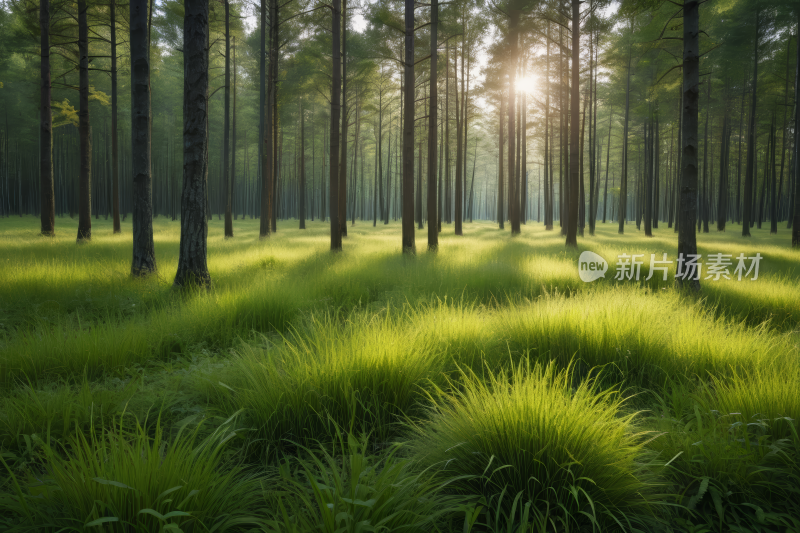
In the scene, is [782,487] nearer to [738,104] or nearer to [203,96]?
[203,96]

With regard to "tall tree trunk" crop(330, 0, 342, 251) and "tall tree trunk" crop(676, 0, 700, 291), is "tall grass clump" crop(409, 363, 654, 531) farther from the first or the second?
"tall tree trunk" crop(330, 0, 342, 251)

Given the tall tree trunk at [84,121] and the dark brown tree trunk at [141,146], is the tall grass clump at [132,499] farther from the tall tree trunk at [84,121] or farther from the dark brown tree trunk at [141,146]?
the tall tree trunk at [84,121]

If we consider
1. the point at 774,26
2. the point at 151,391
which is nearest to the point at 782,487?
the point at 151,391

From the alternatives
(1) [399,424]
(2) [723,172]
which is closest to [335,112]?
(1) [399,424]

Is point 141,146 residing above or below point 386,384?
above

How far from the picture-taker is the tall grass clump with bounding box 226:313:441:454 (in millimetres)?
2373

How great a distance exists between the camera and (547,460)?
5.88 feet

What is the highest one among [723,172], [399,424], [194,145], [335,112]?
[723,172]

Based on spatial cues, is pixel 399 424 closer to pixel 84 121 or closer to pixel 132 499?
pixel 132 499

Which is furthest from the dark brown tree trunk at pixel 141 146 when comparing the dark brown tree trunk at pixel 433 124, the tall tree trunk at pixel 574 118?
the tall tree trunk at pixel 574 118

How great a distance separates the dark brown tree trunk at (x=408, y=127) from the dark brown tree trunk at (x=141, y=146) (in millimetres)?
5512

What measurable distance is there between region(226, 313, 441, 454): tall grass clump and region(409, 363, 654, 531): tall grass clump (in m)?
0.60

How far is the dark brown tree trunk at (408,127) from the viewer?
31.3ft

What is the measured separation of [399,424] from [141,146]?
6998 millimetres
